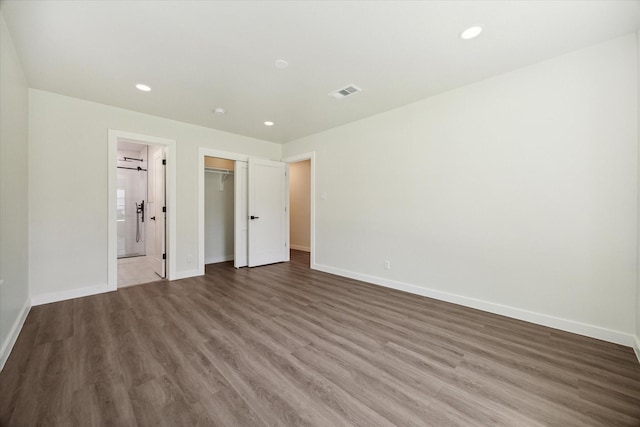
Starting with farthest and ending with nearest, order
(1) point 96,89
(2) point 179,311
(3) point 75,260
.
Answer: (3) point 75,260, (1) point 96,89, (2) point 179,311

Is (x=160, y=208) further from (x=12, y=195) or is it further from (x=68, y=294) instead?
(x=12, y=195)

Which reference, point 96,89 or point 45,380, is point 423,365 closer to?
point 45,380

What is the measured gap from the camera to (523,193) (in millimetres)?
2660

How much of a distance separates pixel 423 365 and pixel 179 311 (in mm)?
2552

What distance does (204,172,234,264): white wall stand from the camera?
558cm

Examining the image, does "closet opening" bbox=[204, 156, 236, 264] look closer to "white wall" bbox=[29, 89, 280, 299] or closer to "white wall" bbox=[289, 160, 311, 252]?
"white wall" bbox=[29, 89, 280, 299]

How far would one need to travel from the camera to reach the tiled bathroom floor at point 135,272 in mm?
4102

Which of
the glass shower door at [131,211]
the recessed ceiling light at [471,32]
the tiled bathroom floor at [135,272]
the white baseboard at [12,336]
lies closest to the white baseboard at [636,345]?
the recessed ceiling light at [471,32]

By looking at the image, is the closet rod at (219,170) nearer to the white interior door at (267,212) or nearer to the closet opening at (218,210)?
the closet opening at (218,210)

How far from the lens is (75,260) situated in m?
3.36

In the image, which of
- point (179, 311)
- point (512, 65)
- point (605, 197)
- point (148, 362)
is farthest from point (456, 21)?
point (179, 311)

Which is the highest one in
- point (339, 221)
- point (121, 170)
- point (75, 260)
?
point (121, 170)

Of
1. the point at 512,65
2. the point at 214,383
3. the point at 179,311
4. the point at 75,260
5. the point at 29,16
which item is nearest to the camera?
the point at 214,383

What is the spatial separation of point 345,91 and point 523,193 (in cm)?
225
